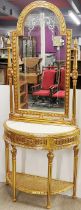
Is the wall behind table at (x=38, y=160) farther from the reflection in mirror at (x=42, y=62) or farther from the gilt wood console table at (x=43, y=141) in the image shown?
the reflection in mirror at (x=42, y=62)

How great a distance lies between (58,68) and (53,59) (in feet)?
0.31

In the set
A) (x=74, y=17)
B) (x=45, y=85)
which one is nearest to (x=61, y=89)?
(x=45, y=85)

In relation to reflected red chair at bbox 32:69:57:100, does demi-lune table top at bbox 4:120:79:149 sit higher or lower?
lower

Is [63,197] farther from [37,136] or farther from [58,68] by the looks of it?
[58,68]

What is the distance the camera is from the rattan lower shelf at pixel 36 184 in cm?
289

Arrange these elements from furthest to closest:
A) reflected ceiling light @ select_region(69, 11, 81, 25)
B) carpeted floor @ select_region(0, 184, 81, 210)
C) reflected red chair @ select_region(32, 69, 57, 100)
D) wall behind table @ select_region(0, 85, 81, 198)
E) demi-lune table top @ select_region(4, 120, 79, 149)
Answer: wall behind table @ select_region(0, 85, 81, 198), carpeted floor @ select_region(0, 184, 81, 210), reflected red chair @ select_region(32, 69, 57, 100), reflected ceiling light @ select_region(69, 11, 81, 25), demi-lune table top @ select_region(4, 120, 79, 149)

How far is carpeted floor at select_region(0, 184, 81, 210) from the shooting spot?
292 cm

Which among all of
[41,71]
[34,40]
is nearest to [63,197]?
[41,71]

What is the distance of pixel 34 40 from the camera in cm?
278

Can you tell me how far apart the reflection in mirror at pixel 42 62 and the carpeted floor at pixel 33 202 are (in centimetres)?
96

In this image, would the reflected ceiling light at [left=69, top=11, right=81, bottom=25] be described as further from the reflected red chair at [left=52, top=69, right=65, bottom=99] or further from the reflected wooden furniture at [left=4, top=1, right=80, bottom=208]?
the reflected red chair at [left=52, top=69, right=65, bottom=99]

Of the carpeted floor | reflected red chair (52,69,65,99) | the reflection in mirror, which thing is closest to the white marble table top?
the reflection in mirror

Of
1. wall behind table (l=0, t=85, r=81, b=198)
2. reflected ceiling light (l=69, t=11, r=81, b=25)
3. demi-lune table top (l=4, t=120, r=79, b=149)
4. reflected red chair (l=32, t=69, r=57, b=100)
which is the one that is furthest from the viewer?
wall behind table (l=0, t=85, r=81, b=198)

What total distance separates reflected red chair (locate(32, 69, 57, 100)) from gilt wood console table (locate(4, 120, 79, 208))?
0.99ft
